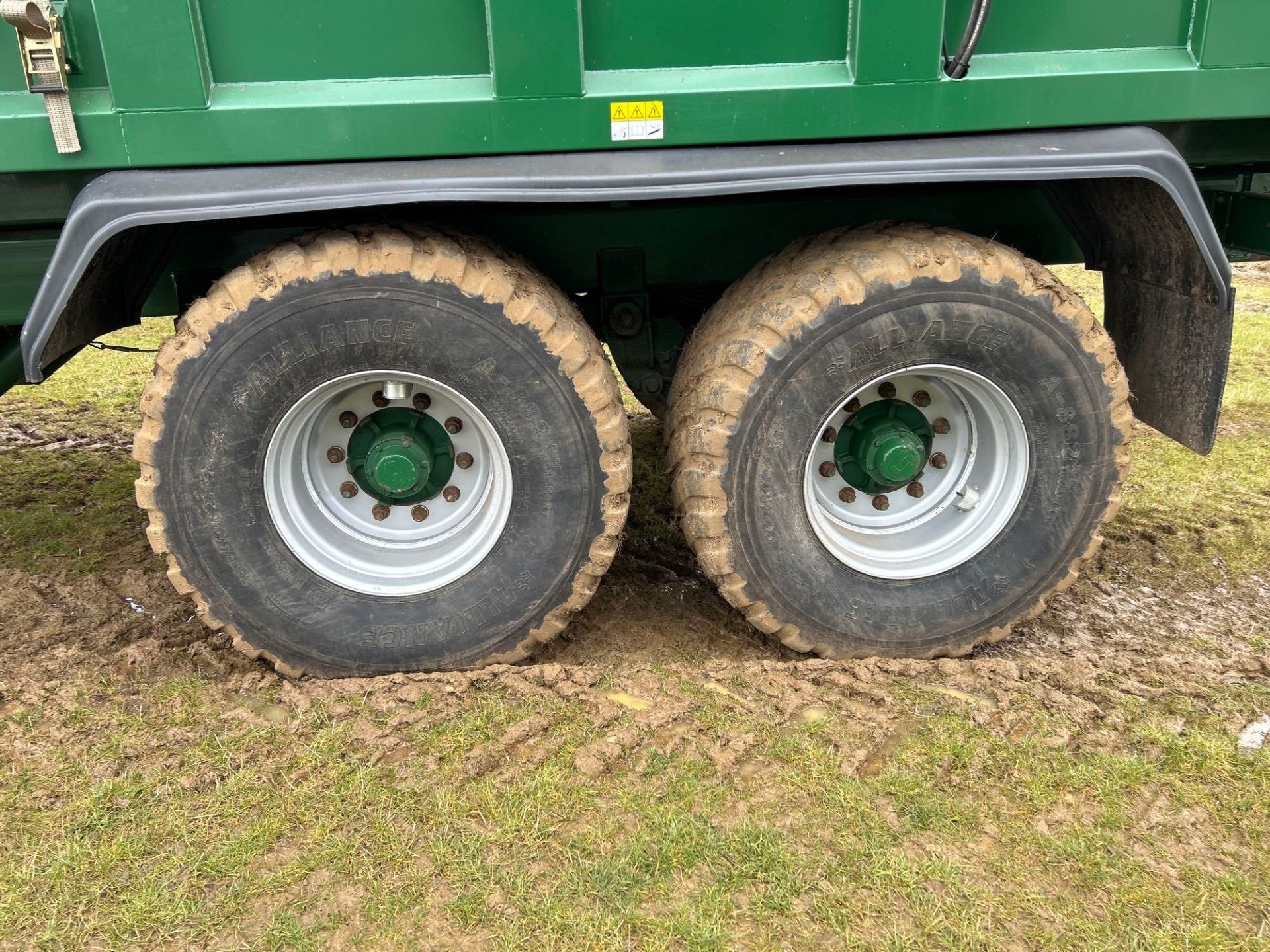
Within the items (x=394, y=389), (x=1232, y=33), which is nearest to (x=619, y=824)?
(x=394, y=389)

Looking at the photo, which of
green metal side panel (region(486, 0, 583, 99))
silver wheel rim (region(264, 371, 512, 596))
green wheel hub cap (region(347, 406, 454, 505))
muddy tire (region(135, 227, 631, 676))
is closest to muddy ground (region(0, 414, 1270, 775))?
muddy tire (region(135, 227, 631, 676))

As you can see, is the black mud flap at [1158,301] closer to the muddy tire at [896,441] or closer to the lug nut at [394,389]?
the muddy tire at [896,441]

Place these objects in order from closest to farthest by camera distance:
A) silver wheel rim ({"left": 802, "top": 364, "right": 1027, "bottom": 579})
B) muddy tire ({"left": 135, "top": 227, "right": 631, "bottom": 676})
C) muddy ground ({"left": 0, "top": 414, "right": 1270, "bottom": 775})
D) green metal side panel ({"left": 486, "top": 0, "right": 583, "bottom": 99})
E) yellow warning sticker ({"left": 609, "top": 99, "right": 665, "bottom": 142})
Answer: green metal side panel ({"left": 486, "top": 0, "right": 583, "bottom": 99})
yellow warning sticker ({"left": 609, "top": 99, "right": 665, "bottom": 142})
muddy tire ({"left": 135, "top": 227, "right": 631, "bottom": 676})
muddy ground ({"left": 0, "top": 414, "right": 1270, "bottom": 775})
silver wheel rim ({"left": 802, "top": 364, "right": 1027, "bottom": 579})

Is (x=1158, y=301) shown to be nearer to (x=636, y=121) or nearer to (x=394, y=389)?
(x=636, y=121)

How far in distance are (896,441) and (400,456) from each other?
5.14 ft

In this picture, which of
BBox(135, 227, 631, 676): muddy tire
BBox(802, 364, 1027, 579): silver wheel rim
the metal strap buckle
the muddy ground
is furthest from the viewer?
BBox(802, 364, 1027, 579): silver wheel rim

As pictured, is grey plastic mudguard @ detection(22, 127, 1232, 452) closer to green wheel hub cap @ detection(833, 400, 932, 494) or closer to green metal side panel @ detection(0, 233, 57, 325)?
green metal side panel @ detection(0, 233, 57, 325)

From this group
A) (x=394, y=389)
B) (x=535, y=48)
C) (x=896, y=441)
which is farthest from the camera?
(x=896, y=441)

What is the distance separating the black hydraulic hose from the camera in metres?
2.61

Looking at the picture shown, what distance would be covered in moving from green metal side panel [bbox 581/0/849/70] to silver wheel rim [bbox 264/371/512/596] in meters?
A: 1.06

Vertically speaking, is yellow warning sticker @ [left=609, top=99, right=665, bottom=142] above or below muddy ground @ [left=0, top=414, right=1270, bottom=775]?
above

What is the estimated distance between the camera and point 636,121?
8.78ft

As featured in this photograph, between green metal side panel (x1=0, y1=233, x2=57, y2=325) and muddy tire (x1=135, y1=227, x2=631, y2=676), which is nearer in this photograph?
→ muddy tire (x1=135, y1=227, x2=631, y2=676)

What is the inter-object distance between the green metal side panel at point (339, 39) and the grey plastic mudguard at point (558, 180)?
9.3 inches
